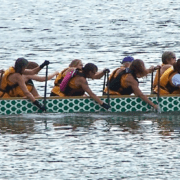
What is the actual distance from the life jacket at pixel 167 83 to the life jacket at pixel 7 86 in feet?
11.7

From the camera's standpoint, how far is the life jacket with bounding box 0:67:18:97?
19.3 metres

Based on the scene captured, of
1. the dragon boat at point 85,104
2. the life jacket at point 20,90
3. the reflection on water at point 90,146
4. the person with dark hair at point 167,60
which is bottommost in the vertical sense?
the reflection on water at point 90,146

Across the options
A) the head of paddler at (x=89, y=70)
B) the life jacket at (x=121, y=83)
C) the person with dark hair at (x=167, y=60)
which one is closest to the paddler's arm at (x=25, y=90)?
the head of paddler at (x=89, y=70)

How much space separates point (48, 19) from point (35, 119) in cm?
3187

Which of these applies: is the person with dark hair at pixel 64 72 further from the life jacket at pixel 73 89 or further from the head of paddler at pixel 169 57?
the head of paddler at pixel 169 57

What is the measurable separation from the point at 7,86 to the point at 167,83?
3.87 m

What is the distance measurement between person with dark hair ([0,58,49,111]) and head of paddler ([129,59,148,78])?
205 centimetres

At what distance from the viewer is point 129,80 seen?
64.3ft

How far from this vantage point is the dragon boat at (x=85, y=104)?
64.0 ft

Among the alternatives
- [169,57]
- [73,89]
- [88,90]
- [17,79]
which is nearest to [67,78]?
[73,89]

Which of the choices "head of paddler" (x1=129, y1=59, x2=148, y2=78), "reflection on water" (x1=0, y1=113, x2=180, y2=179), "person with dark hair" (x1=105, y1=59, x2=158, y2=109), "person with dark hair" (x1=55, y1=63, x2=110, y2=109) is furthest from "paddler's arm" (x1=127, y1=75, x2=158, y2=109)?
"person with dark hair" (x1=55, y1=63, x2=110, y2=109)

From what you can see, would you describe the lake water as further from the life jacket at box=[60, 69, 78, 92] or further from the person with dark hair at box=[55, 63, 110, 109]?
the life jacket at box=[60, 69, 78, 92]

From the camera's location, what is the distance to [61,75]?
20.1m

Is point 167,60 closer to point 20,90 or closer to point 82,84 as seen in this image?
point 82,84
